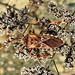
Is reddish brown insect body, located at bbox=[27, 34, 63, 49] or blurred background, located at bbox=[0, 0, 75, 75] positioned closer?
reddish brown insect body, located at bbox=[27, 34, 63, 49]

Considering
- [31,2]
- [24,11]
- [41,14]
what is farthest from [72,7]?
[24,11]

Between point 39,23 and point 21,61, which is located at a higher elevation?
point 39,23

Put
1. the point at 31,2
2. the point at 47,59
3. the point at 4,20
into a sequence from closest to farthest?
1. the point at 4,20
2. the point at 47,59
3. the point at 31,2

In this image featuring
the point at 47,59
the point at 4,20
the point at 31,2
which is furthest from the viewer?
the point at 31,2

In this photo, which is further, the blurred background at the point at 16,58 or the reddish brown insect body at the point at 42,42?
the blurred background at the point at 16,58

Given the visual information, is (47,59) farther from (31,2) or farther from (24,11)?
(31,2)

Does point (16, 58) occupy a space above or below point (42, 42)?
below

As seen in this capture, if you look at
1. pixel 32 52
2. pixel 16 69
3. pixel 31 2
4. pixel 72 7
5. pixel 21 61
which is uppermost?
pixel 31 2

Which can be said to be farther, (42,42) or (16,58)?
(16,58)
